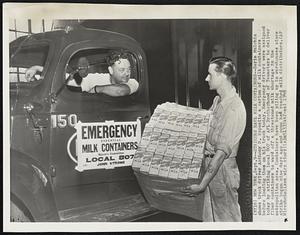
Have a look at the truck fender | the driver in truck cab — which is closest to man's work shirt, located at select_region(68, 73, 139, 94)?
the driver in truck cab

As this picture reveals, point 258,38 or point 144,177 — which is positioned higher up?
point 258,38

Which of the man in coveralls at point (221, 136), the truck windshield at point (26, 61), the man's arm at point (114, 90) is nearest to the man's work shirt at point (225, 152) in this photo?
the man in coveralls at point (221, 136)

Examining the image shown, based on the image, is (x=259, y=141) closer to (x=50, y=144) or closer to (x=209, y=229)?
(x=209, y=229)

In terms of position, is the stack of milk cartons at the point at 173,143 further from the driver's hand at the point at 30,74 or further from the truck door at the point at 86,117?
the driver's hand at the point at 30,74

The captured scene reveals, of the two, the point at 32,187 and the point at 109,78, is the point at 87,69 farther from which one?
the point at 32,187

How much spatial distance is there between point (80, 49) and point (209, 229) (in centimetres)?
30

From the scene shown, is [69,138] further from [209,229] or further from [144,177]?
[209,229]

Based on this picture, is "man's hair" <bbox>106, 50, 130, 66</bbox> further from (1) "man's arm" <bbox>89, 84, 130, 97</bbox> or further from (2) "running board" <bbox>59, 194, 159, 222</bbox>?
(2) "running board" <bbox>59, 194, 159, 222</bbox>

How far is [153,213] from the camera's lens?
646 mm

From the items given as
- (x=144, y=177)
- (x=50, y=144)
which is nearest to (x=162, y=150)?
(x=144, y=177)

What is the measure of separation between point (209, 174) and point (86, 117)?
0.18 meters

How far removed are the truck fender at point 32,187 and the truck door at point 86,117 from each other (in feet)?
0.04

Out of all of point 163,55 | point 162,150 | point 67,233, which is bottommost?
point 67,233

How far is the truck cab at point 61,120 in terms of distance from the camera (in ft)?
2.04
